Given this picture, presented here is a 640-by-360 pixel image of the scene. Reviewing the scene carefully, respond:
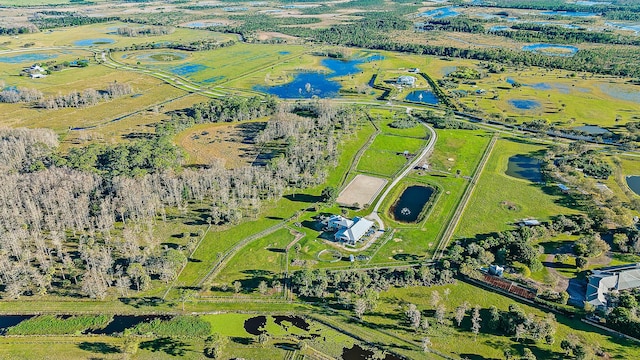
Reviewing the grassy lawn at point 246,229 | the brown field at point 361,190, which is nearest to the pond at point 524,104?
the brown field at point 361,190

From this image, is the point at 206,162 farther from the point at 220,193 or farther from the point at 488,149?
the point at 488,149

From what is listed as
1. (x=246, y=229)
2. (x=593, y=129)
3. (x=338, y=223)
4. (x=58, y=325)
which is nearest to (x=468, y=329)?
(x=338, y=223)

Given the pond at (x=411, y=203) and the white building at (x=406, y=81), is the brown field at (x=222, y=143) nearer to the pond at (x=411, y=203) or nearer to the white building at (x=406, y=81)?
the pond at (x=411, y=203)

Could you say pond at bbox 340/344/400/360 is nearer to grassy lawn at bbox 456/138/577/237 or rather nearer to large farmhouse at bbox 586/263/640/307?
large farmhouse at bbox 586/263/640/307

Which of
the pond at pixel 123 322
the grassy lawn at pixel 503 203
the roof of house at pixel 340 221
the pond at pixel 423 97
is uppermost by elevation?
the pond at pixel 423 97

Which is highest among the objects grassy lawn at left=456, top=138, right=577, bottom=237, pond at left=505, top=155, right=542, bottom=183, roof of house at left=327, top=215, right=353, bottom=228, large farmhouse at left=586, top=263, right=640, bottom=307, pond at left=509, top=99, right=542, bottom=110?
pond at left=509, top=99, right=542, bottom=110

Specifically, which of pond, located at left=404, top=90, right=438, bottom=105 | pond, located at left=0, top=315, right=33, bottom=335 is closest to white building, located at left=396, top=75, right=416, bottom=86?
pond, located at left=404, top=90, right=438, bottom=105
